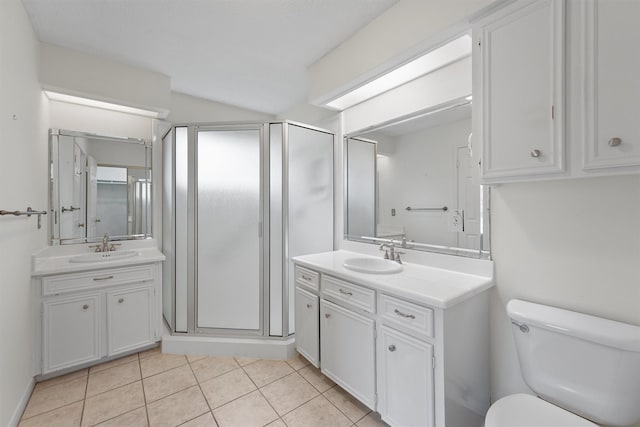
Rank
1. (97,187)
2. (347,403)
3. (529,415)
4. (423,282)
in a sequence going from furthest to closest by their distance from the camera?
(97,187)
(347,403)
(423,282)
(529,415)

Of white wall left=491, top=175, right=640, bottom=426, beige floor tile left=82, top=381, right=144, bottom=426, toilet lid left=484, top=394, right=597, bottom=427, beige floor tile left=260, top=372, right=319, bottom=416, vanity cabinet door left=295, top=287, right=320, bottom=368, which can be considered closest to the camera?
toilet lid left=484, top=394, right=597, bottom=427

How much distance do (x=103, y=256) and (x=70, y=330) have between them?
63 centimetres

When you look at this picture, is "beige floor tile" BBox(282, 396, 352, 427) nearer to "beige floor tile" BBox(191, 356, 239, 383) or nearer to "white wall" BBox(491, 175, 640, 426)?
"beige floor tile" BBox(191, 356, 239, 383)

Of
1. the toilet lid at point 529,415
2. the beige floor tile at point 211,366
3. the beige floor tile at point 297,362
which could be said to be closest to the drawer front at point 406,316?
the toilet lid at point 529,415

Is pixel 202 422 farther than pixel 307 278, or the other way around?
pixel 307 278

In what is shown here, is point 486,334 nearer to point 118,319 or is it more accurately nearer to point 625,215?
point 625,215

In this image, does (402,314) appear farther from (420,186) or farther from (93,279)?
(93,279)

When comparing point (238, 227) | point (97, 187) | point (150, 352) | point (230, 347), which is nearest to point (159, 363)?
point (150, 352)

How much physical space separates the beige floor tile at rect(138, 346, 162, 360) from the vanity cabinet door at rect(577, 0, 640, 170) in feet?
10.5

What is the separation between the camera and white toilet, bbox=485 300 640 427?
3.52 ft

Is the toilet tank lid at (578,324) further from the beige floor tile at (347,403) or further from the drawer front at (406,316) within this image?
the beige floor tile at (347,403)

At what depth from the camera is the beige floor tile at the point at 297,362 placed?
2.23 m

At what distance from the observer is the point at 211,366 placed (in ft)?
7.33

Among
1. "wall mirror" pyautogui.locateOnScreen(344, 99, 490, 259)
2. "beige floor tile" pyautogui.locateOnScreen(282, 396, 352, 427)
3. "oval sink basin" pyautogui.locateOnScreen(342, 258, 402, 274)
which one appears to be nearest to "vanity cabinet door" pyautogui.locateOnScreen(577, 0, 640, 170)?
"wall mirror" pyautogui.locateOnScreen(344, 99, 490, 259)
